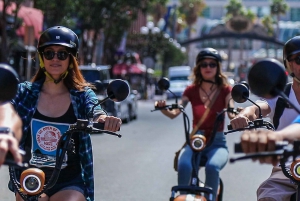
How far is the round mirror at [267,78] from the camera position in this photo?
307cm

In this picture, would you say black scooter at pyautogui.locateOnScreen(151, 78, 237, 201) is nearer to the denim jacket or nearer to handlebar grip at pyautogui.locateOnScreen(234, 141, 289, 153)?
the denim jacket

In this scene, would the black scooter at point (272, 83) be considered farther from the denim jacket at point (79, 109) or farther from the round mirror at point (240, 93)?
the denim jacket at point (79, 109)

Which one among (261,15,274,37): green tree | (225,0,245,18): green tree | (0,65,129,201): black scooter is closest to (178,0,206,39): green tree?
(225,0,245,18): green tree

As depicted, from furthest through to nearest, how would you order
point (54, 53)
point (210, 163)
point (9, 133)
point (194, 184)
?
point (210, 163) < point (194, 184) < point (54, 53) < point (9, 133)

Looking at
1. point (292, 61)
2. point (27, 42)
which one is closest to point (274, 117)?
point (292, 61)

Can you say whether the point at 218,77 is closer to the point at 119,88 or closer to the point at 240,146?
the point at 119,88

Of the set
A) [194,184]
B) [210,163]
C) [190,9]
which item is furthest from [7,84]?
[190,9]

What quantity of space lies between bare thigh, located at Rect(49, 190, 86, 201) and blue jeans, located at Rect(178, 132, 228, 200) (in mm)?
1903

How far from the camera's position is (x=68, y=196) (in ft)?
15.1

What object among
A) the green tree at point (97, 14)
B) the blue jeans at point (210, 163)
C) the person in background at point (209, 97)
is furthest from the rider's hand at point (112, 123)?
the green tree at point (97, 14)

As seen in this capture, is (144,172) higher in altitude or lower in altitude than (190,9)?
lower

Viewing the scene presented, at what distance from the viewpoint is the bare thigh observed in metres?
4.59

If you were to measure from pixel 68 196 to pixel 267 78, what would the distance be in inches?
75.9

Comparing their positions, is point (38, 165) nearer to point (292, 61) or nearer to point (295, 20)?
point (292, 61)
